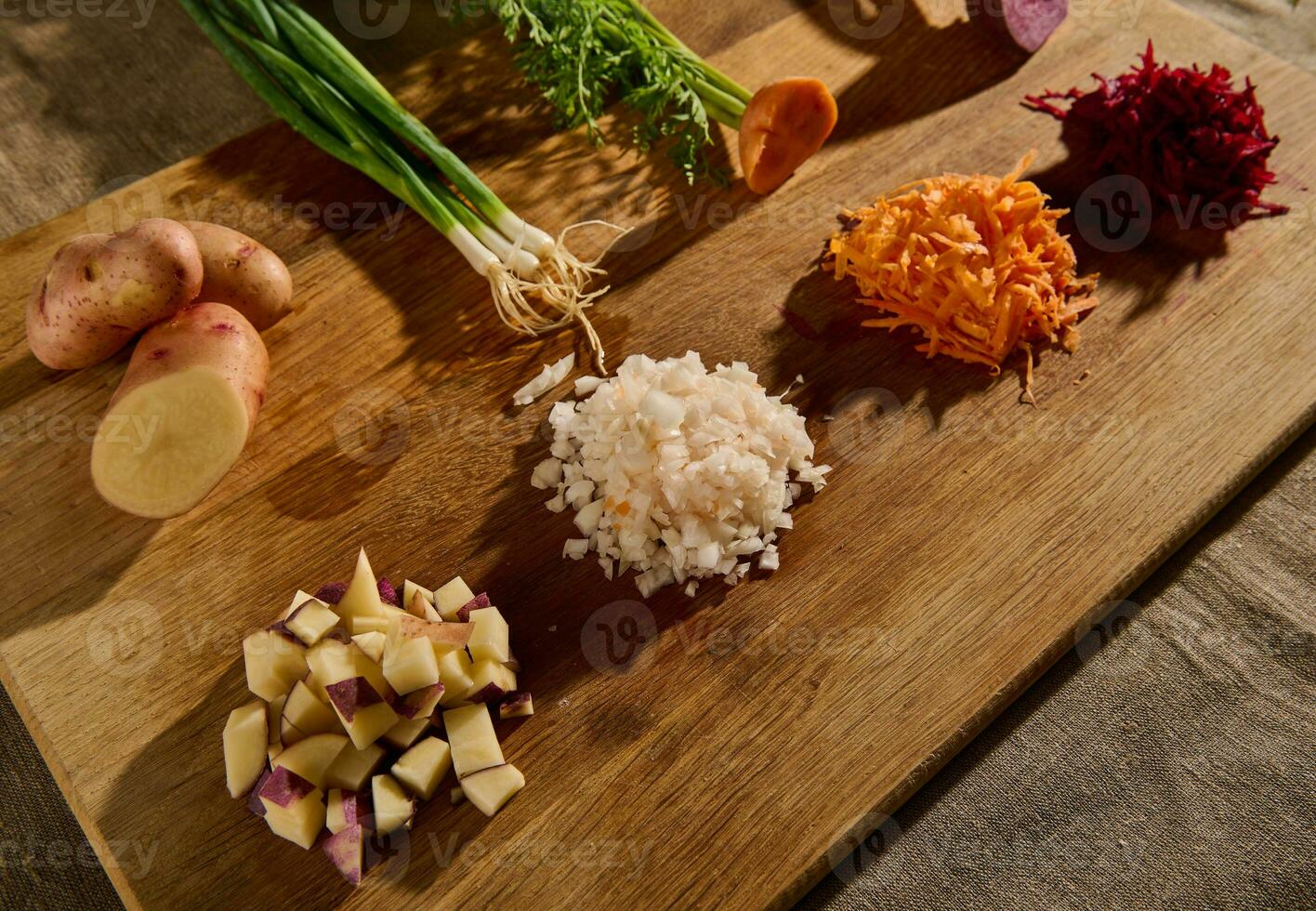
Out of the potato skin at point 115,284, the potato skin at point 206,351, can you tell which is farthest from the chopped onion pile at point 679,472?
the potato skin at point 115,284

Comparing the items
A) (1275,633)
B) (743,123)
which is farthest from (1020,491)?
(743,123)

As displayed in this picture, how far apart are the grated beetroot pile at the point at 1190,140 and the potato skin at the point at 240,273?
2119 mm

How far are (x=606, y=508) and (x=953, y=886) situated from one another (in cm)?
98

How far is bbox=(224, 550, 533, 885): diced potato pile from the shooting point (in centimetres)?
175

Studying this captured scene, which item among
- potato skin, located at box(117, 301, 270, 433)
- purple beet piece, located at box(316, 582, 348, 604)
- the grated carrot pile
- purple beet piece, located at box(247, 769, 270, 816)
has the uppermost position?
potato skin, located at box(117, 301, 270, 433)

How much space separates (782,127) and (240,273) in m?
1.37

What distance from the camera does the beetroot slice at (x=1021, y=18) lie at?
2.86 m

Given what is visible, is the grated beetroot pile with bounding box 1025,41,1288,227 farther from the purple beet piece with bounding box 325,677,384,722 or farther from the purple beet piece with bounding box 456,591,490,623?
the purple beet piece with bounding box 325,677,384,722

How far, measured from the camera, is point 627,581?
82.8 inches

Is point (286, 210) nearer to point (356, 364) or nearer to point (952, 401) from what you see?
point (356, 364)

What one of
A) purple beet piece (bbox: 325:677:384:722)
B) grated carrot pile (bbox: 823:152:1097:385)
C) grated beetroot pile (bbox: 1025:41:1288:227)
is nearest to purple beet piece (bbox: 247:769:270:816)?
purple beet piece (bbox: 325:677:384:722)

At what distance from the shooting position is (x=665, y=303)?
8.18ft

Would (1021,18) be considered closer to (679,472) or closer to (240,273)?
(679,472)

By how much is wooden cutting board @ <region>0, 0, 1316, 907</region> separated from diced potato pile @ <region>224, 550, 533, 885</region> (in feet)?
0.26
